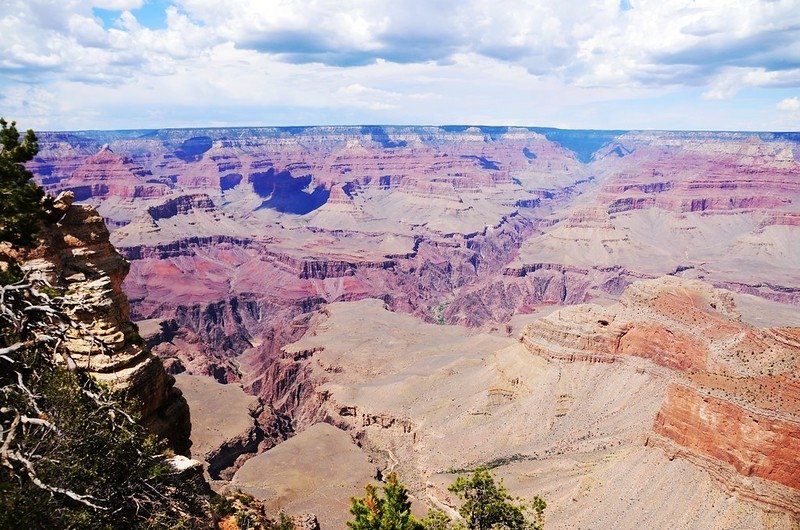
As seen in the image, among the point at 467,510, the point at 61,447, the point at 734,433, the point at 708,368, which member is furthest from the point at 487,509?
the point at 708,368

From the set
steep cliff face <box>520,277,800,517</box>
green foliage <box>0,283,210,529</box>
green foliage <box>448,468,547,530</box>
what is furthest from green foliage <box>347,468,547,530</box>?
steep cliff face <box>520,277,800,517</box>

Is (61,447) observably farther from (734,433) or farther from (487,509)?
(734,433)

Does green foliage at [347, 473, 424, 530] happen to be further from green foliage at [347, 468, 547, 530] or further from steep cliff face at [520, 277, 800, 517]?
steep cliff face at [520, 277, 800, 517]

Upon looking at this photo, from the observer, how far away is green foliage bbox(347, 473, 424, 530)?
25.6m

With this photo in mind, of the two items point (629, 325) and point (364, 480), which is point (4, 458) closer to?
point (364, 480)

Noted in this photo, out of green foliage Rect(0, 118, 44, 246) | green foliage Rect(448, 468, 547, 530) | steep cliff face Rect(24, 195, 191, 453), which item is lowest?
green foliage Rect(448, 468, 547, 530)

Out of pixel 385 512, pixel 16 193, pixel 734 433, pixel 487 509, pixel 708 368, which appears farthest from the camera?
pixel 708 368

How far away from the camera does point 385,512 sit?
1030 inches

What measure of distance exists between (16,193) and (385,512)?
78.5 feet

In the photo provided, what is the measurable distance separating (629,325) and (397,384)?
117 ft

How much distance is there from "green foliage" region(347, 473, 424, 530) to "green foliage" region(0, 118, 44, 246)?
21.4 m

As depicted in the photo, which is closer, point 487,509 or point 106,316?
point 487,509

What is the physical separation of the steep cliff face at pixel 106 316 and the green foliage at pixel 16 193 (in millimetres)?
1661

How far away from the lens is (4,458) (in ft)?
35.4
